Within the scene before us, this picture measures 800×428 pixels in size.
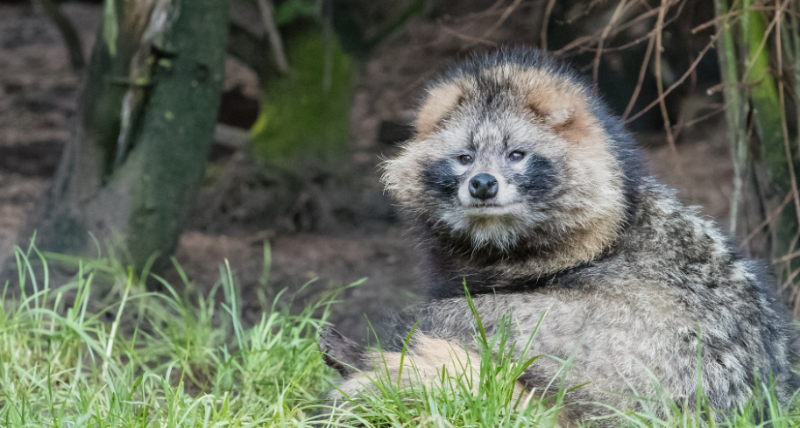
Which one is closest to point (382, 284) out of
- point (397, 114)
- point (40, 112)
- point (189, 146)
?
point (189, 146)

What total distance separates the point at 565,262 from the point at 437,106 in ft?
3.14

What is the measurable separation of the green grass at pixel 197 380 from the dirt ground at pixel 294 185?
2.10 ft

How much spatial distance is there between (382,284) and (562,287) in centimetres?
296

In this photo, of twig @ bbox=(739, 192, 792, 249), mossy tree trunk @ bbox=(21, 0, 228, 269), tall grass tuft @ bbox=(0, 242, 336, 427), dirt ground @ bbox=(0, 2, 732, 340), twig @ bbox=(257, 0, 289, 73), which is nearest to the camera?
tall grass tuft @ bbox=(0, 242, 336, 427)

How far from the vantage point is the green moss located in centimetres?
689

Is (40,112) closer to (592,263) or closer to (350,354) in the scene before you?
(350,354)

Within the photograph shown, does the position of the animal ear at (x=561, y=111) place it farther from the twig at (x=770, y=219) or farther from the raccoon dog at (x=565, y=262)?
the twig at (x=770, y=219)

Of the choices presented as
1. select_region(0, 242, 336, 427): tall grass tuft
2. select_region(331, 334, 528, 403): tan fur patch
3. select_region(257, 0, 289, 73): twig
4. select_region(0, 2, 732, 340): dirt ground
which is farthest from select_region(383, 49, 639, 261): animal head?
select_region(257, 0, 289, 73): twig

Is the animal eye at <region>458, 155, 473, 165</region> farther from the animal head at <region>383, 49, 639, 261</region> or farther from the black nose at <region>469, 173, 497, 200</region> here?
the black nose at <region>469, 173, 497, 200</region>

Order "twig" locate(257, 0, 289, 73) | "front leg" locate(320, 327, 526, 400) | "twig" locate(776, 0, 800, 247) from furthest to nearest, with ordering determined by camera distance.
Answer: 1. "twig" locate(257, 0, 289, 73)
2. "twig" locate(776, 0, 800, 247)
3. "front leg" locate(320, 327, 526, 400)

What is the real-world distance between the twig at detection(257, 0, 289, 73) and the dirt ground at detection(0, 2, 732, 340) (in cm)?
93

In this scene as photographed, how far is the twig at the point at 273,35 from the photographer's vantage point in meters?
6.21

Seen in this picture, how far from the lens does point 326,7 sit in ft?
22.6

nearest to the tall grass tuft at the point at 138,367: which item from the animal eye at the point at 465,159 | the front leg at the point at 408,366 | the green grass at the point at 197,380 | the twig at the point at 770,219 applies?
the green grass at the point at 197,380
